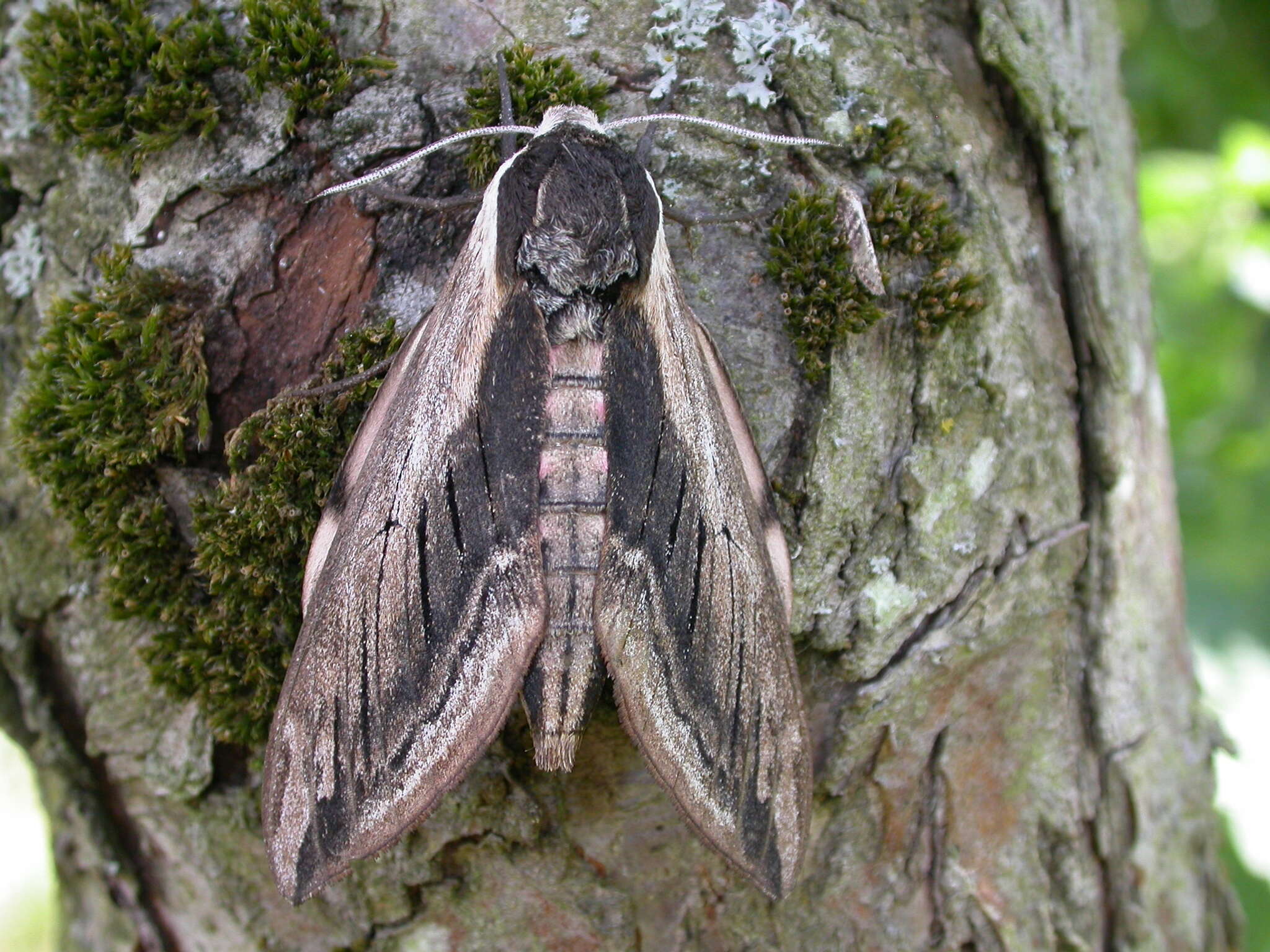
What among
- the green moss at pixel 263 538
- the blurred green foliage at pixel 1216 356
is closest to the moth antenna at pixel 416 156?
the green moss at pixel 263 538

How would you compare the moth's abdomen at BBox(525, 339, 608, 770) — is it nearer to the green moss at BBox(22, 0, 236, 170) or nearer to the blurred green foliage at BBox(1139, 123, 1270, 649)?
the green moss at BBox(22, 0, 236, 170)

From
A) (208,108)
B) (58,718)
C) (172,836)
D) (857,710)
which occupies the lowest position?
(172,836)

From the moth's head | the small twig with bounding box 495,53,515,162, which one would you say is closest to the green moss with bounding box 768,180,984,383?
the moth's head

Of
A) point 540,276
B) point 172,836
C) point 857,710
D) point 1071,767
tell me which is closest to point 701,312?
point 540,276

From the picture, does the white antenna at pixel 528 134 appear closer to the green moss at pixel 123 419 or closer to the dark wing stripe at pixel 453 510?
the green moss at pixel 123 419

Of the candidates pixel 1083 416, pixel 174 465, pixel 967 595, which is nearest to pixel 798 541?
pixel 967 595

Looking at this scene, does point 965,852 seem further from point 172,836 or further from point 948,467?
point 172,836
